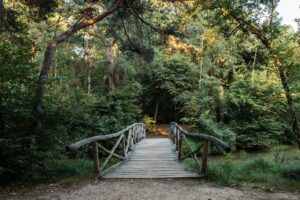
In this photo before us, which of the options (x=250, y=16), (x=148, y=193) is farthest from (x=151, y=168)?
(x=250, y=16)

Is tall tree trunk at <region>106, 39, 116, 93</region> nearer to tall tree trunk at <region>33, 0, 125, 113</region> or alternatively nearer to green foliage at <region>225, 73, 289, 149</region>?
green foliage at <region>225, 73, 289, 149</region>

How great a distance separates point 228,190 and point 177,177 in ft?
4.29

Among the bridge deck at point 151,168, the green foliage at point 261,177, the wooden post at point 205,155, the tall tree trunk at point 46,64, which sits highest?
the tall tree trunk at point 46,64

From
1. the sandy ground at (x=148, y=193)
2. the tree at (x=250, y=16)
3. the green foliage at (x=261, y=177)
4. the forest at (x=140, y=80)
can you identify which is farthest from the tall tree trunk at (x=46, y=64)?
the green foliage at (x=261, y=177)

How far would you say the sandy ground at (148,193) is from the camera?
15.6 feet

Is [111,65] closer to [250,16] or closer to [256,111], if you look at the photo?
[256,111]

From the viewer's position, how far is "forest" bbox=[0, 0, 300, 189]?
20.1 feet

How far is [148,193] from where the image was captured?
197 inches

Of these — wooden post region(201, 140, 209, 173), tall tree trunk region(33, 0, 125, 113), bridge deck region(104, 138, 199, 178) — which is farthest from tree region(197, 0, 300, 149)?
bridge deck region(104, 138, 199, 178)

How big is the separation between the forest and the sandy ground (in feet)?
2.05

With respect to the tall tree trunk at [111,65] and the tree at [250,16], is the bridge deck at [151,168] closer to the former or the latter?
the tree at [250,16]

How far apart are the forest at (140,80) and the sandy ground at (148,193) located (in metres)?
0.63

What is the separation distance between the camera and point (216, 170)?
611 centimetres

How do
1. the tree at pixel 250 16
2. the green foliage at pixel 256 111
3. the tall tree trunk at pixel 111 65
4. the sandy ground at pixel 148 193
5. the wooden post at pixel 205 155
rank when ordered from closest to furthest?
the sandy ground at pixel 148 193 → the wooden post at pixel 205 155 → the tree at pixel 250 16 → the green foliage at pixel 256 111 → the tall tree trunk at pixel 111 65
